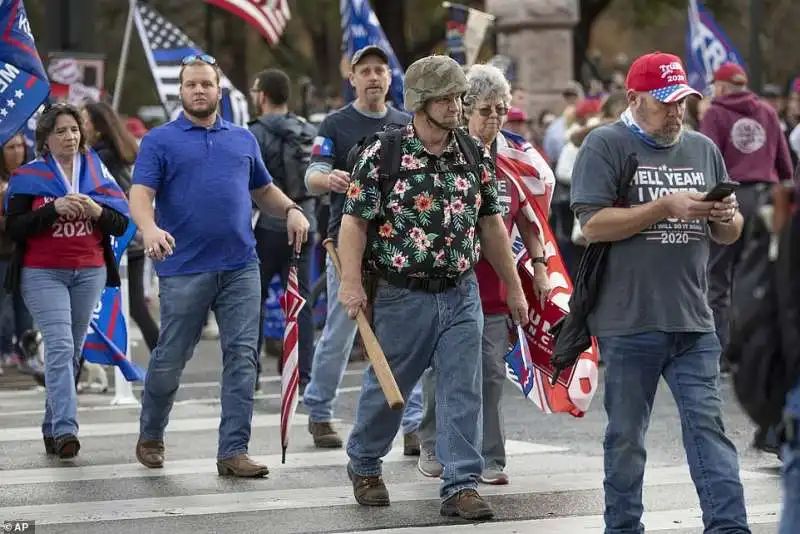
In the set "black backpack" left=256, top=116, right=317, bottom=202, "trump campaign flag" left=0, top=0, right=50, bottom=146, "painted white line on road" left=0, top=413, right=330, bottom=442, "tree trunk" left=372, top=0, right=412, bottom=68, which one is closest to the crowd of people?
"trump campaign flag" left=0, top=0, right=50, bottom=146

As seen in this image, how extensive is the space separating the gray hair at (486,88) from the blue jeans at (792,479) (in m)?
3.76

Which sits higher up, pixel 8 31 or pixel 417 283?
pixel 8 31

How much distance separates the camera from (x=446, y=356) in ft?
25.1

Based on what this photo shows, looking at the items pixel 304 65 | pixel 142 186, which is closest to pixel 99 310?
pixel 142 186

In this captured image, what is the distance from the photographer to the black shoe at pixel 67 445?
9297mm

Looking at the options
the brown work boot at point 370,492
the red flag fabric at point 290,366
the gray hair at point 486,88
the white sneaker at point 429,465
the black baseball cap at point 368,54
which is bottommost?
the white sneaker at point 429,465

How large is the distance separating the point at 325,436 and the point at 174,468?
1.01 metres

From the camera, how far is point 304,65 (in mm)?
40656

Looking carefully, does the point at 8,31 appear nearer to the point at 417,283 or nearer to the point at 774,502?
the point at 417,283

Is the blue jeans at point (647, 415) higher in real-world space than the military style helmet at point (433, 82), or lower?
lower

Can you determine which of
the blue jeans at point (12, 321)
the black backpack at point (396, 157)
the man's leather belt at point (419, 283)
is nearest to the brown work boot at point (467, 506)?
the man's leather belt at point (419, 283)

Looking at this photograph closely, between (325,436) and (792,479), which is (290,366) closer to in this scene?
(325,436)

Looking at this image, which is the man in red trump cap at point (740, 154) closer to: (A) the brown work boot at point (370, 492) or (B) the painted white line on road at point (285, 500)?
(B) the painted white line on road at point (285, 500)

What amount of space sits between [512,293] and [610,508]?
152cm
